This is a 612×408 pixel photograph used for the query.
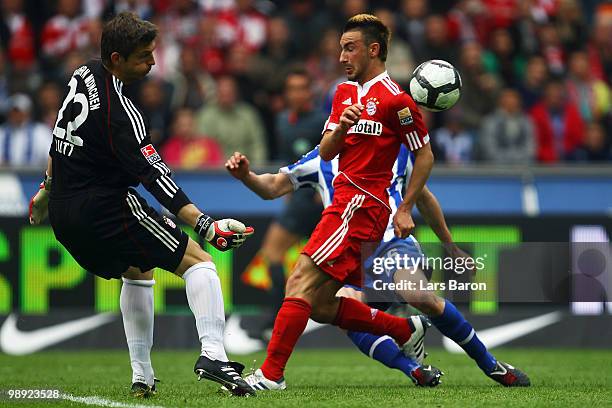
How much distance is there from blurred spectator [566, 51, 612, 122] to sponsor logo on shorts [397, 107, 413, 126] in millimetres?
8955

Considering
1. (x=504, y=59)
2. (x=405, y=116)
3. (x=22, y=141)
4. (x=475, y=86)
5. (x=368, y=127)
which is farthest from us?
(x=504, y=59)

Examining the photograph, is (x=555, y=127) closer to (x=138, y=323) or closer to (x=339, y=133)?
(x=339, y=133)

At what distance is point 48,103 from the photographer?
14.8 metres

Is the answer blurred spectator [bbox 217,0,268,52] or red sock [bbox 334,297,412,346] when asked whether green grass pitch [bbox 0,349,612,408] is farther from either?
blurred spectator [bbox 217,0,268,52]

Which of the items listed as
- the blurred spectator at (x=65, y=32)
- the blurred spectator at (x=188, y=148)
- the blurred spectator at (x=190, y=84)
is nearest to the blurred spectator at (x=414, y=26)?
the blurred spectator at (x=190, y=84)

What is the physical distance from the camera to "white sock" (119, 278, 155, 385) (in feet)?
24.2

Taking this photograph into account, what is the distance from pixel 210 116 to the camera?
14688 mm

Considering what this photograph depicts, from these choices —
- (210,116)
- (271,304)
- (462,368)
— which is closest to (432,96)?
(462,368)

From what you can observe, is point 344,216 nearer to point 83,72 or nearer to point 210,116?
point 83,72

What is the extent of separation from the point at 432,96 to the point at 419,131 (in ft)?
0.95

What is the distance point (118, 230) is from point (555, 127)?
9.46 m

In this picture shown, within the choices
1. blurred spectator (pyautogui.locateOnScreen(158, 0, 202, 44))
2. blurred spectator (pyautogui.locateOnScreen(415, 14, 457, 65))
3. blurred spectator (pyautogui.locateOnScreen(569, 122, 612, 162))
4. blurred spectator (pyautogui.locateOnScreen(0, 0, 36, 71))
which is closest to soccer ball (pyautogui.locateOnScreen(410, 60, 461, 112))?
blurred spectator (pyautogui.locateOnScreen(569, 122, 612, 162))

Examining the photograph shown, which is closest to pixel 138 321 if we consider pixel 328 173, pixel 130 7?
pixel 328 173

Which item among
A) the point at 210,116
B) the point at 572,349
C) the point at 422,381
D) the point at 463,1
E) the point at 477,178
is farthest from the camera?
the point at 463,1
